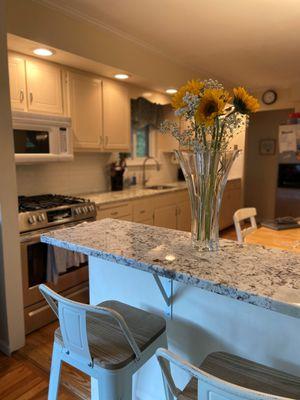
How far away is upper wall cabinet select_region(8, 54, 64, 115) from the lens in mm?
2406

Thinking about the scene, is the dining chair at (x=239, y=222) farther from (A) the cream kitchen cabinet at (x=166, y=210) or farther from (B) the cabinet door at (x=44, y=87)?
(B) the cabinet door at (x=44, y=87)

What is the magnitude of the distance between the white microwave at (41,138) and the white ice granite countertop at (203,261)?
1371 mm

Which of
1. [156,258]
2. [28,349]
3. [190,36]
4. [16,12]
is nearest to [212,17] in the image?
[190,36]

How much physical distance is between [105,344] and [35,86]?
2.24m

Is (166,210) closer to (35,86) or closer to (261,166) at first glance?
(35,86)

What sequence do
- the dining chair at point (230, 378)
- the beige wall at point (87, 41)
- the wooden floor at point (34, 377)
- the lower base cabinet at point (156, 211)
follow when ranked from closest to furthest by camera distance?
1. the dining chair at point (230, 378)
2. the wooden floor at point (34, 377)
3. the beige wall at point (87, 41)
4. the lower base cabinet at point (156, 211)

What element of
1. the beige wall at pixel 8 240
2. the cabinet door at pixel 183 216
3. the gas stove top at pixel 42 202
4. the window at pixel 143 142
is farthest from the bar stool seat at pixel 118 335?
the window at pixel 143 142

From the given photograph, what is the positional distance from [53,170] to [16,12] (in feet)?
4.57

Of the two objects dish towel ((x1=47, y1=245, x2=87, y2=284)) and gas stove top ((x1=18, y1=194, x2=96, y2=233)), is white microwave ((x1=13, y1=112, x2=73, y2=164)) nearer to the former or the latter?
gas stove top ((x1=18, y1=194, x2=96, y2=233))

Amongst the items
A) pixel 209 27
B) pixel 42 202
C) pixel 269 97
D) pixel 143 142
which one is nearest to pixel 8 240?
A: pixel 42 202

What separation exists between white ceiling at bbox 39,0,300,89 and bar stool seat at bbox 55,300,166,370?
2.25 meters

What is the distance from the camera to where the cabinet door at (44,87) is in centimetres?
251

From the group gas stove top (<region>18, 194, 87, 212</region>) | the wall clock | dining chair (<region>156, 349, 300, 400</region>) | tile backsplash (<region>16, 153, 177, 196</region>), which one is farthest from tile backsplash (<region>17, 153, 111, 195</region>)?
the wall clock

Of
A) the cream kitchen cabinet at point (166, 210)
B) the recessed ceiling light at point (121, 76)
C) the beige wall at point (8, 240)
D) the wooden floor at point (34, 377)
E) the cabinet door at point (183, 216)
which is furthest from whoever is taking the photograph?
the cabinet door at point (183, 216)
